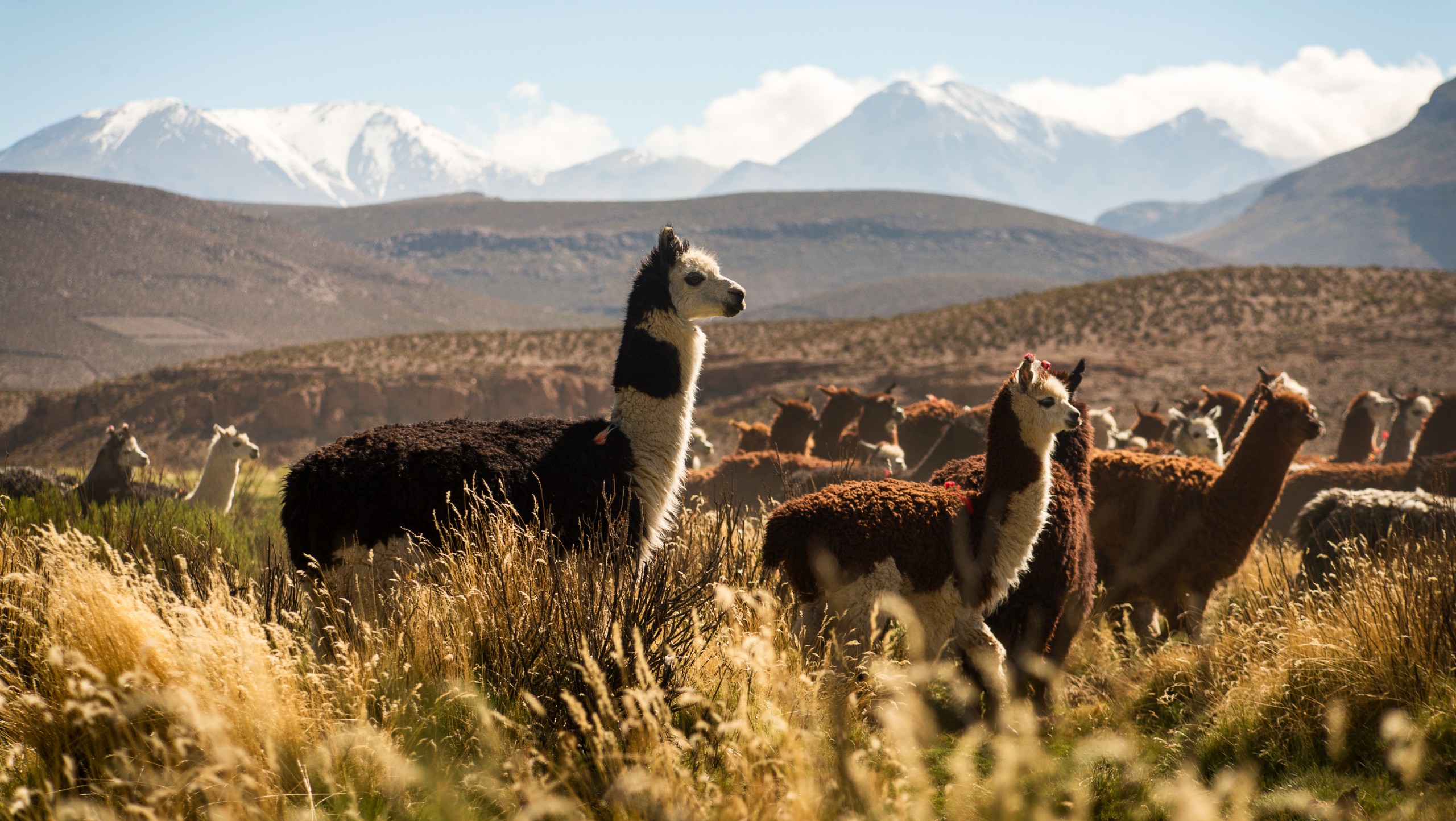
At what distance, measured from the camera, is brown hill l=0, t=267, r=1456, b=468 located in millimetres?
35625

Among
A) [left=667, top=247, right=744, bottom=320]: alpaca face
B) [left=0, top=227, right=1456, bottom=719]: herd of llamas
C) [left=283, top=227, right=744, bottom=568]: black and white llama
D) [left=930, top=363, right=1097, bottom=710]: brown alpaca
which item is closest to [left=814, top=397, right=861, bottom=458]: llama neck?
[left=0, top=227, right=1456, bottom=719]: herd of llamas

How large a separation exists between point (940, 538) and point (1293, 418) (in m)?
3.39

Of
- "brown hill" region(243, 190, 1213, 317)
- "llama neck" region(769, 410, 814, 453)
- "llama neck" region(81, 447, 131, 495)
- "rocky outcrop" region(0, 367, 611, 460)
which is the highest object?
"brown hill" region(243, 190, 1213, 317)

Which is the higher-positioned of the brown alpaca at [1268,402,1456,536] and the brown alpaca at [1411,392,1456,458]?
the brown alpaca at [1411,392,1456,458]

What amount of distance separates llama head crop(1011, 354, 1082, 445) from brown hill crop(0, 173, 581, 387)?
70.6m

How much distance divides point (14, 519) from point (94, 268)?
286 ft

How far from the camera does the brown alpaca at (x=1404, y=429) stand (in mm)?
14500

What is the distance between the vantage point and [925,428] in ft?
44.0

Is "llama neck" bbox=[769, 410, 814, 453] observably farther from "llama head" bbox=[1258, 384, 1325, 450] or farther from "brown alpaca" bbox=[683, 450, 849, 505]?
"llama head" bbox=[1258, 384, 1325, 450]

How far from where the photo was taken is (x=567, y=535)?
18.0 feet

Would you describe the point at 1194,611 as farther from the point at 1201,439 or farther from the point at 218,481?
the point at 218,481

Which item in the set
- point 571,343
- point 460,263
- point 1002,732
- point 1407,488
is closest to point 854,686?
point 1002,732

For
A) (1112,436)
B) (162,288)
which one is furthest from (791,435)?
(162,288)

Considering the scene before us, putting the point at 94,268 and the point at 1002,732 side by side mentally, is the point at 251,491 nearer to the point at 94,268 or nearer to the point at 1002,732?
the point at 1002,732
